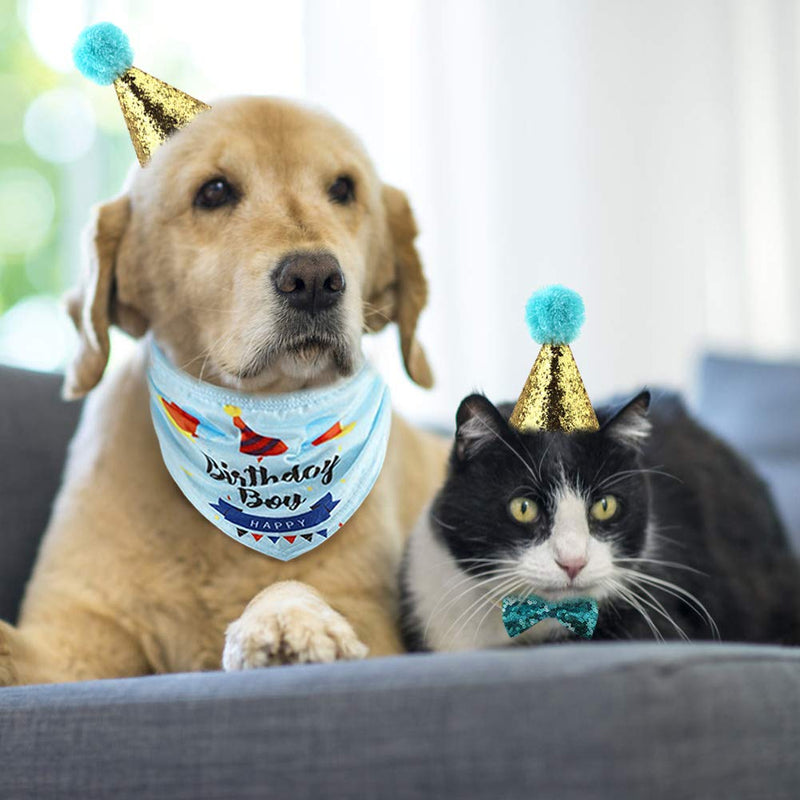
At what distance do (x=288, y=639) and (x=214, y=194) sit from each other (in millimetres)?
776

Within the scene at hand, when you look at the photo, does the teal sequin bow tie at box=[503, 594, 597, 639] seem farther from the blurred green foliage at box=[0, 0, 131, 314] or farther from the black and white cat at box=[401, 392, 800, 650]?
the blurred green foliage at box=[0, 0, 131, 314]

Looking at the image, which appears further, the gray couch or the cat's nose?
the cat's nose

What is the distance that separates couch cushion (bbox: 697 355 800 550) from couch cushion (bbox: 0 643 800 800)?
2102 millimetres

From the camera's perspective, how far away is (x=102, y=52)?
1533 millimetres

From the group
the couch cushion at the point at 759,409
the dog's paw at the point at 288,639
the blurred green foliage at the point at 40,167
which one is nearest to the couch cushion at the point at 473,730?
the dog's paw at the point at 288,639

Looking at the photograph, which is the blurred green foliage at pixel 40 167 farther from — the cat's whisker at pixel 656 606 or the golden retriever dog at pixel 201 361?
the cat's whisker at pixel 656 606

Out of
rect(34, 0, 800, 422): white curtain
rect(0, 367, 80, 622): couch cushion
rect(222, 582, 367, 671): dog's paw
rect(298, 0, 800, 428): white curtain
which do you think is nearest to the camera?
rect(222, 582, 367, 671): dog's paw

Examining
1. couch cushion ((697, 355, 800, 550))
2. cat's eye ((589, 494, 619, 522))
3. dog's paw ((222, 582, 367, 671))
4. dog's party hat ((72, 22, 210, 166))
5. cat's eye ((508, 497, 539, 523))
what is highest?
dog's party hat ((72, 22, 210, 166))

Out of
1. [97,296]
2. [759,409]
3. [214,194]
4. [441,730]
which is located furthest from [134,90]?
[759,409]

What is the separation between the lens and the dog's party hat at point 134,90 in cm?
153

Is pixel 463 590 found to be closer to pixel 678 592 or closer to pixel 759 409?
pixel 678 592

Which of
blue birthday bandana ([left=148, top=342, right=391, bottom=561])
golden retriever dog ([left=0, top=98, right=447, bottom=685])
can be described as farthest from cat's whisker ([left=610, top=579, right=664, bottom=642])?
blue birthday bandana ([left=148, top=342, right=391, bottom=561])

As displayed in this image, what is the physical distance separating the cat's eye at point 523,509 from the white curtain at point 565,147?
249 centimetres

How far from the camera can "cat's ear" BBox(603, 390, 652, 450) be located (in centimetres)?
141
